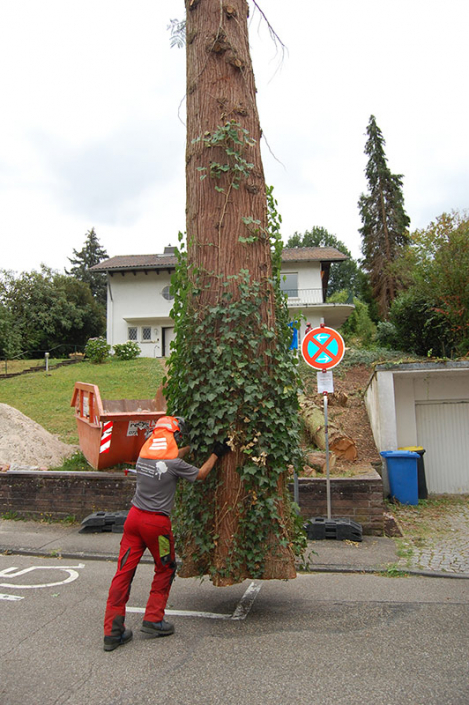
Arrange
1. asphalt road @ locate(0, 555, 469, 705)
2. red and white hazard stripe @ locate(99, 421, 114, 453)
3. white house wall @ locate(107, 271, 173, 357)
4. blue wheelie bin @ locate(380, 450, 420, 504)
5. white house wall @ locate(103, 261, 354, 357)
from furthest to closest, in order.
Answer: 1. white house wall @ locate(107, 271, 173, 357)
2. white house wall @ locate(103, 261, 354, 357)
3. blue wheelie bin @ locate(380, 450, 420, 504)
4. red and white hazard stripe @ locate(99, 421, 114, 453)
5. asphalt road @ locate(0, 555, 469, 705)

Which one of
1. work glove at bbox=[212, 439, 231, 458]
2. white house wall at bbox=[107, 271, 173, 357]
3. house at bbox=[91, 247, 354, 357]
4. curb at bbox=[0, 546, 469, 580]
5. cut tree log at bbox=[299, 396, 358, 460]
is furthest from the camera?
white house wall at bbox=[107, 271, 173, 357]

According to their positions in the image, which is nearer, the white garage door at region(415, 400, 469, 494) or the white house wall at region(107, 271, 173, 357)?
the white garage door at region(415, 400, 469, 494)

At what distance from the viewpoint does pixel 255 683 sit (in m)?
3.43

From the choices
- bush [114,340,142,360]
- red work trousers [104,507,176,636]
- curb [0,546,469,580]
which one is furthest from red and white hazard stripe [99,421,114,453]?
bush [114,340,142,360]

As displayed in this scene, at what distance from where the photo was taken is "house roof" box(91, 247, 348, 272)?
110 feet

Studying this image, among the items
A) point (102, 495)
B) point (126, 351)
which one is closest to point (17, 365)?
point (126, 351)

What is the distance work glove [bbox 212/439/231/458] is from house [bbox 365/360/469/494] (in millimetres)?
7174

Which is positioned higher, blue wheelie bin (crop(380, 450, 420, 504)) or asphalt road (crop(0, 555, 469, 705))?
blue wheelie bin (crop(380, 450, 420, 504))

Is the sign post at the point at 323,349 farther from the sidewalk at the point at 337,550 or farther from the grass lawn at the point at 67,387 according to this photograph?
the grass lawn at the point at 67,387

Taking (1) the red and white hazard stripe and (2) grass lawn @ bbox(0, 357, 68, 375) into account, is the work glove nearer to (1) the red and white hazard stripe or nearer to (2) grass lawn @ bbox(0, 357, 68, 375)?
(1) the red and white hazard stripe

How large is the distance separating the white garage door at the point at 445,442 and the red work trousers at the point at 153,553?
8490mm

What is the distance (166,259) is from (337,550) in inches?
1201

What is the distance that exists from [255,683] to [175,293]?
10.5 ft

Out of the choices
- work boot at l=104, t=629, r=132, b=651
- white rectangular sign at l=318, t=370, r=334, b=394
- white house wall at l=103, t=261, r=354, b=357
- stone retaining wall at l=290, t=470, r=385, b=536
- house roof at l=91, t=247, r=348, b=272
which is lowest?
work boot at l=104, t=629, r=132, b=651
